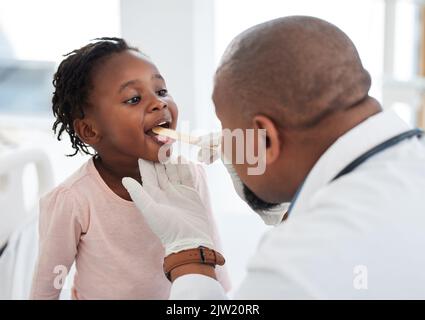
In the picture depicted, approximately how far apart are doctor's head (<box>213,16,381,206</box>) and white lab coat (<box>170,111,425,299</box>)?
0.09ft

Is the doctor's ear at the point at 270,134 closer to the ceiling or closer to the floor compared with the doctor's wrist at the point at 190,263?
Answer: closer to the ceiling

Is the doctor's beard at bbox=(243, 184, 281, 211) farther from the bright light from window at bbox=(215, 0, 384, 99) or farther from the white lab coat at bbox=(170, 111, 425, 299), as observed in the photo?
the bright light from window at bbox=(215, 0, 384, 99)

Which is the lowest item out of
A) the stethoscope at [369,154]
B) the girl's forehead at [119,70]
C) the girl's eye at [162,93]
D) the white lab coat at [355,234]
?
the white lab coat at [355,234]

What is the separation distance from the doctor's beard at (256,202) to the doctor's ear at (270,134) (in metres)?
0.16

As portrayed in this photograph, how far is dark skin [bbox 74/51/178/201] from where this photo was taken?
89cm

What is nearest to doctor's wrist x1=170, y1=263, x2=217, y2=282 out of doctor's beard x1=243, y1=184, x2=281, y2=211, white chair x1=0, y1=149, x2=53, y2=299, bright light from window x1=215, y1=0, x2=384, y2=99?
doctor's beard x1=243, y1=184, x2=281, y2=211

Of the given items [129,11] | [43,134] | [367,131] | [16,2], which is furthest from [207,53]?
[16,2]

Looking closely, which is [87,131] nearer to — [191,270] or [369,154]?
[191,270]

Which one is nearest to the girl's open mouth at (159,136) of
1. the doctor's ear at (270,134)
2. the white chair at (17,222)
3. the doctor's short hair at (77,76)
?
the doctor's short hair at (77,76)

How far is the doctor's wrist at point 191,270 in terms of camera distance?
832mm

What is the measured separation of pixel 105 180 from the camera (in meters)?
0.97

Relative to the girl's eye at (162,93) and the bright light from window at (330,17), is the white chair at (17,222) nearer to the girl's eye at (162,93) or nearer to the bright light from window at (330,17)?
the girl's eye at (162,93)

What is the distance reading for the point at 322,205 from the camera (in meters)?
0.66

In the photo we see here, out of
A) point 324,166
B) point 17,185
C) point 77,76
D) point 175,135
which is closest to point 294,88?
point 324,166
